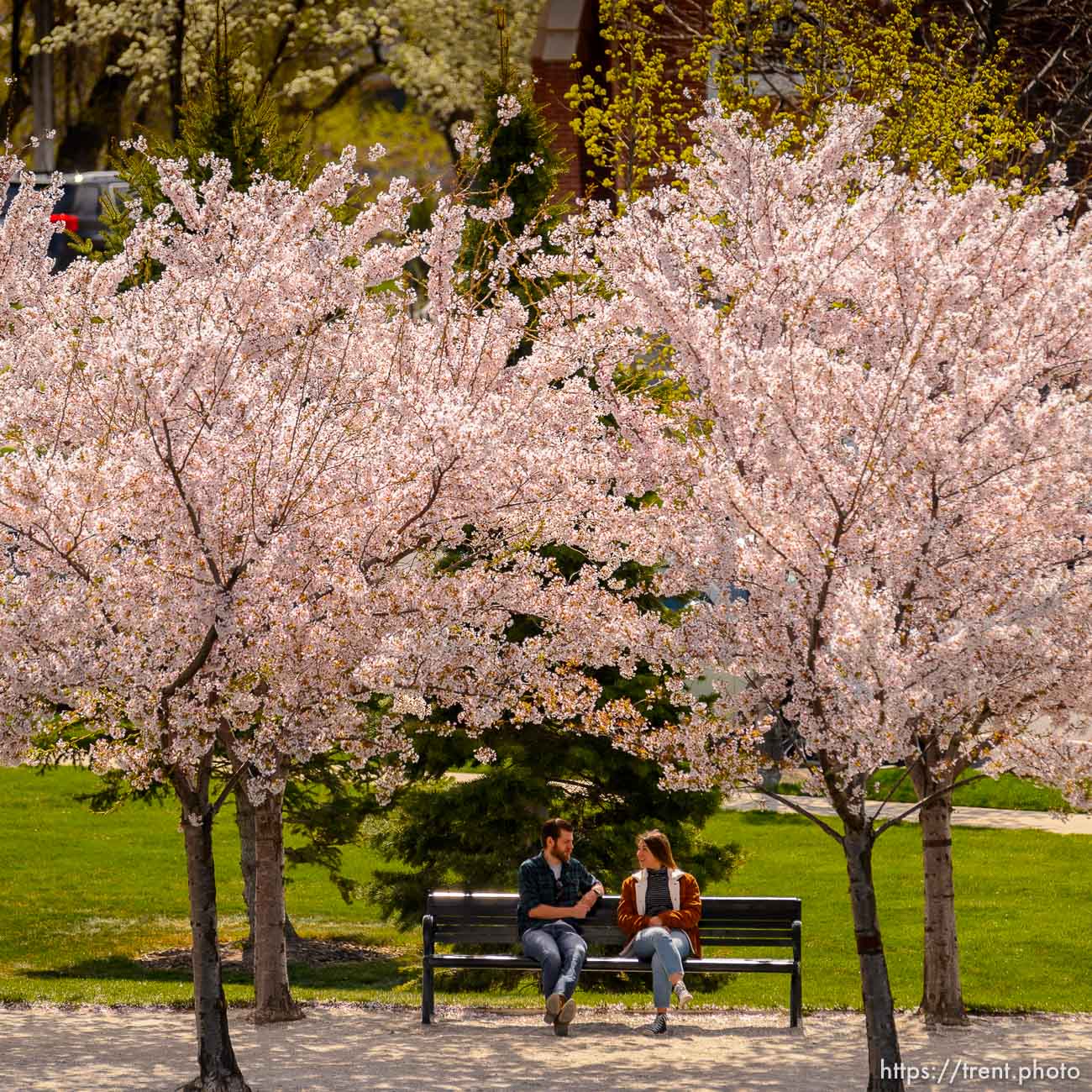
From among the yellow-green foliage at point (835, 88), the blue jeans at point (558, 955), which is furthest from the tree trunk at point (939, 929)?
the yellow-green foliage at point (835, 88)

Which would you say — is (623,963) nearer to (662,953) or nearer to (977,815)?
(662,953)

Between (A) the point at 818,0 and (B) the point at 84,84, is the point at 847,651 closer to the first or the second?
(A) the point at 818,0

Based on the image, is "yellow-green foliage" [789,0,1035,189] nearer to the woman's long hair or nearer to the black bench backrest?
the black bench backrest

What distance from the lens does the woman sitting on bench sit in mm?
11164

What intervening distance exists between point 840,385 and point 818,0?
48.1 ft

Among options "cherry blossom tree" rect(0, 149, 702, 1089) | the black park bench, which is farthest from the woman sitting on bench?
"cherry blossom tree" rect(0, 149, 702, 1089)

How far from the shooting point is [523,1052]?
35.9ft

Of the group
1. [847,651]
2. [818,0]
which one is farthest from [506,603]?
[818,0]

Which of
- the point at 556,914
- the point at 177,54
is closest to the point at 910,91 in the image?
the point at 556,914

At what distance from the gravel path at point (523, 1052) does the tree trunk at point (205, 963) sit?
29 centimetres

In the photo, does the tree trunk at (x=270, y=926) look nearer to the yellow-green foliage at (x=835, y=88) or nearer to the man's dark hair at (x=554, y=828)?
the man's dark hair at (x=554, y=828)

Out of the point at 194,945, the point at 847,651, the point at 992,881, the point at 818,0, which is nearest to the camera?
the point at 847,651

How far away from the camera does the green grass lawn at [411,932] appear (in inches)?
598

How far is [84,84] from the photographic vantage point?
148 ft
